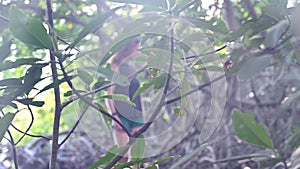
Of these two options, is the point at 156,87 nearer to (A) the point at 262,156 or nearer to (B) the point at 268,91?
(A) the point at 262,156

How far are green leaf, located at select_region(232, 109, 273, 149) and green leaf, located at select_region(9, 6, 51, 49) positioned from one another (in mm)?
354

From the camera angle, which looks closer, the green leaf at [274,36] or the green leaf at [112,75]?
the green leaf at [274,36]

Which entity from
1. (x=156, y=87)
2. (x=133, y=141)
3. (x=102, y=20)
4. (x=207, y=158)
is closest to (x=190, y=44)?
(x=156, y=87)

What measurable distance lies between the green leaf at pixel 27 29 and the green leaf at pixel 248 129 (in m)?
0.35

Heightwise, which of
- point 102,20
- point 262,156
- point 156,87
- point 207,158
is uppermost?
point 102,20

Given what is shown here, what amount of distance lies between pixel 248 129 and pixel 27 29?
43 centimetres

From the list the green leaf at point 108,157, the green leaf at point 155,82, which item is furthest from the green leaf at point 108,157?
the green leaf at point 155,82

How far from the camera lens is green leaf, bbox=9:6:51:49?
0.82 meters

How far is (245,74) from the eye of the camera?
0.95 m

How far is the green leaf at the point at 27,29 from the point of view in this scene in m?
0.82

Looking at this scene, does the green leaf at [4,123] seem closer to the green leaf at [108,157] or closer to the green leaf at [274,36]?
the green leaf at [108,157]

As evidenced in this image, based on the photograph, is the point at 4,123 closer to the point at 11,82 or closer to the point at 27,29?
the point at 11,82

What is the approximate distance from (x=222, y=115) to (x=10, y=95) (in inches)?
70.8

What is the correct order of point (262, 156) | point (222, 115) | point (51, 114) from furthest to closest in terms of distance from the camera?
point (51, 114) < point (222, 115) < point (262, 156)
